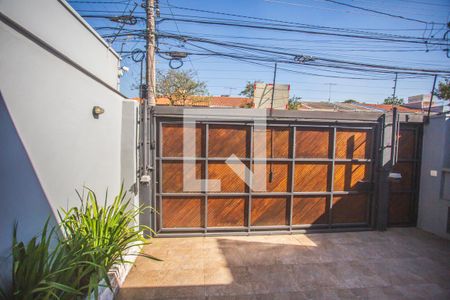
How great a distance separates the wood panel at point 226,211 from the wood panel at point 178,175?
457 millimetres

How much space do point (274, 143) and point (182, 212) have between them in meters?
2.27

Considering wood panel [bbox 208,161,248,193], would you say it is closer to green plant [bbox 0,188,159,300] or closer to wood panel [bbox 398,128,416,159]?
green plant [bbox 0,188,159,300]

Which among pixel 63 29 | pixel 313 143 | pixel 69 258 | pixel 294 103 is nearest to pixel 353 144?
pixel 313 143

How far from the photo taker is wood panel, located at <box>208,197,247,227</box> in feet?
14.8

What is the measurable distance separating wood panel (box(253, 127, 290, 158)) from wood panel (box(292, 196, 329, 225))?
101 centimetres

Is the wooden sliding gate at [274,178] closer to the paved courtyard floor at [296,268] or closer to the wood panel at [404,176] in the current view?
the paved courtyard floor at [296,268]

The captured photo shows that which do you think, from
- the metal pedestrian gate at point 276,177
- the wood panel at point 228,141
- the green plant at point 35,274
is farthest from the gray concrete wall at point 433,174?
the green plant at point 35,274

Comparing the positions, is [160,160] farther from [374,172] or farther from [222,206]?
[374,172]

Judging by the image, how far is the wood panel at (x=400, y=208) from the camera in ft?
16.4

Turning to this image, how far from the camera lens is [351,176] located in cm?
475

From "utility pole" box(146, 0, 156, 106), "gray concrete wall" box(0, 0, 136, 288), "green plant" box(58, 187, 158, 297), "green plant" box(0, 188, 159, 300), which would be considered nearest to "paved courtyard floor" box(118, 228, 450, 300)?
"green plant" box(58, 187, 158, 297)

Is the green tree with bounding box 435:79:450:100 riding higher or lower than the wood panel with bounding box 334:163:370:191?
higher

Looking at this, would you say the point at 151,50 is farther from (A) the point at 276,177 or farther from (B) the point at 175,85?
(B) the point at 175,85

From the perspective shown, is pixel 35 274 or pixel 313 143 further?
pixel 313 143
